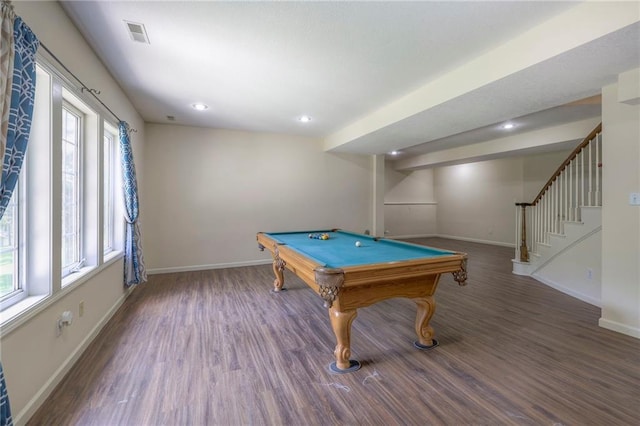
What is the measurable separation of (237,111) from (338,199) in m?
2.77

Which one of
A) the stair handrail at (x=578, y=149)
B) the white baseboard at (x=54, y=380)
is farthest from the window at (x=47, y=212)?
the stair handrail at (x=578, y=149)

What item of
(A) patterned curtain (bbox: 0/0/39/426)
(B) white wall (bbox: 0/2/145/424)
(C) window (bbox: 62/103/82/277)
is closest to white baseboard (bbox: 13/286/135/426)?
(B) white wall (bbox: 0/2/145/424)

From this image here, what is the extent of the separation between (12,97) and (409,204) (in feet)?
30.6

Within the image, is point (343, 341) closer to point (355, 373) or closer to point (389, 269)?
point (355, 373)

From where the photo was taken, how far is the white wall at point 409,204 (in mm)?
9320

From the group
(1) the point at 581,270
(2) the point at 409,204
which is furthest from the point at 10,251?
(2) the point at 409,204

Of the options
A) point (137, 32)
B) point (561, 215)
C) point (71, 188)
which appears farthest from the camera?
point (561, 215)

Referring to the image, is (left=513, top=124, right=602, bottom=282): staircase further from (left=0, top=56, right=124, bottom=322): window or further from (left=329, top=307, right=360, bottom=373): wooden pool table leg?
(left=0, top=56, right=124, bottom=322): window

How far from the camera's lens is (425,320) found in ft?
7.68

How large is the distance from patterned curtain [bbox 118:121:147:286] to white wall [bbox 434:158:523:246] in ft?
27.1

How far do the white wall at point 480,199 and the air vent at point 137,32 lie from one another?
27.1 feet

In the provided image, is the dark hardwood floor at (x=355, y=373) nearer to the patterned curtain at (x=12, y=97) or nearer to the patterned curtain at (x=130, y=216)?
the patterned curtain at (x=130, y=216)

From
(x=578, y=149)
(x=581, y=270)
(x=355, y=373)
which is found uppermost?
(x=578, y=149)

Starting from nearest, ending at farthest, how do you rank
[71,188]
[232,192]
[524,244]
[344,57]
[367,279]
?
[367,279] → [71,188] → [344,57] → [524,244] → [232,192]
